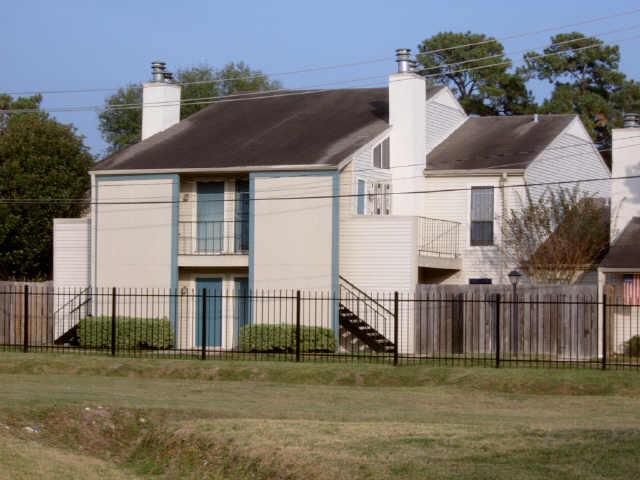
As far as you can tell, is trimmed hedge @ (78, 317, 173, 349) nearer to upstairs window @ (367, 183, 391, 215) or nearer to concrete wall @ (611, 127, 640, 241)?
upstairs window @ (367, 183, 391, 215)

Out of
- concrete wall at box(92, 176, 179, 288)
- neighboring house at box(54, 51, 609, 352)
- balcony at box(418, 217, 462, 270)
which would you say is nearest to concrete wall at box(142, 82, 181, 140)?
neighboring house at box(54, 51, 609, 352)

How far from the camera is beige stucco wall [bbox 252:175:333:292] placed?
3616 centimetres

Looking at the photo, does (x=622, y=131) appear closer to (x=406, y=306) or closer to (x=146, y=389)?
(x=406, y=306)

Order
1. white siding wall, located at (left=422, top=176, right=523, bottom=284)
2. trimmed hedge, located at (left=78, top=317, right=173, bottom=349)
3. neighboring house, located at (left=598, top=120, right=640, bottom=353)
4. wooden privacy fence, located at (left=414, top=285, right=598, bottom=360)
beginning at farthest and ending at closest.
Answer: white siding wall, located at (left=422, top=176, right=523, bottom=284) → trimmed hedge, located at (left=78, top=317, right=173, bottom=349) → neighboring house, located at (left=598, top=120, right=640, bottom=353) → wooden privacy fence, located at (left=414, top=285, right=598, bottom=360)

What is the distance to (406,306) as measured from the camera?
36031mm

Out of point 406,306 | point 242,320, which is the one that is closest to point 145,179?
point 242,320

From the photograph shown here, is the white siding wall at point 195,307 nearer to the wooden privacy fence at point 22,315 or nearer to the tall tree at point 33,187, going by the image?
the wooden privacy fence at point 22,315

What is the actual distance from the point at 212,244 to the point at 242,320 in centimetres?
264

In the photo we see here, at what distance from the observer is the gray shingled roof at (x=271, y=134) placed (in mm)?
37625

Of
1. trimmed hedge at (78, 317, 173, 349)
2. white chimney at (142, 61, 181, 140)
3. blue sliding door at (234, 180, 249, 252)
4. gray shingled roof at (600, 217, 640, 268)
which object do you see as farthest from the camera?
white chimney at (142, 61, 181, 140)

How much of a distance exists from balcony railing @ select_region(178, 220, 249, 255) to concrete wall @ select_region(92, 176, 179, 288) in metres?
0.61

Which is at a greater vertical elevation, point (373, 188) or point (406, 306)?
point (373, 188)

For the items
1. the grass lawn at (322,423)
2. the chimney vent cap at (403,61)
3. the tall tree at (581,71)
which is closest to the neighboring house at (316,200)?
the chimney vent cap at (403,61)

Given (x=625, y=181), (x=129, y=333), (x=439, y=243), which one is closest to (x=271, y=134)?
(x=439, y=243)
